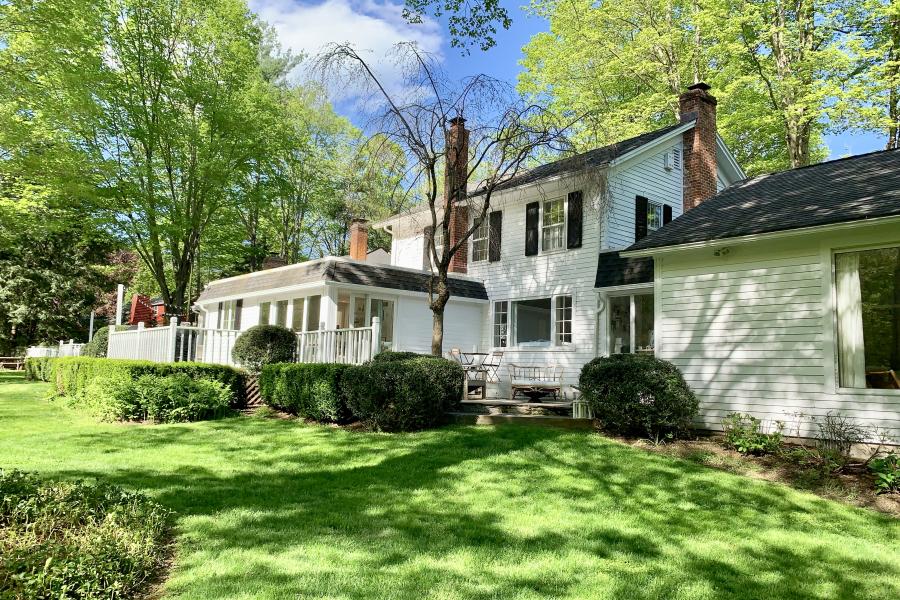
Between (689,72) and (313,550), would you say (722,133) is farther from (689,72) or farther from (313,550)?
(313,550)

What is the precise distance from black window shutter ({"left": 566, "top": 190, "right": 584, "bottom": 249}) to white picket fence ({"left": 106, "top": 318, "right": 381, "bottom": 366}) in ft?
19.3

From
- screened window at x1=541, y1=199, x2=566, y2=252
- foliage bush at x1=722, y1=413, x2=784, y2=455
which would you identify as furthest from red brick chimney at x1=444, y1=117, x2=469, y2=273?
foliage bush at x1=722, y1=413, x2=784, y2=455

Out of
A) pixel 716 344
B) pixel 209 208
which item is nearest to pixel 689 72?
pixel 716 344

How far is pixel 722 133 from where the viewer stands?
22.8m

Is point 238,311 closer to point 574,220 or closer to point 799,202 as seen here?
point 574,220

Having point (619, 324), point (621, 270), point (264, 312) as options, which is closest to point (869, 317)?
point (621, 270)

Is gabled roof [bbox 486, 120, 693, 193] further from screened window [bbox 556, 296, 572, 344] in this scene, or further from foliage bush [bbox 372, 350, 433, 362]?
foliage bush [bbox 372, 350, 433, 362]

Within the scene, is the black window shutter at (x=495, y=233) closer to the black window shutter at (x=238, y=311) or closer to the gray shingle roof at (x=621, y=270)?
the gray shingle roof at (x=621, y=270)

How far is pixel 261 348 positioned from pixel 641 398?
8983 millimetres

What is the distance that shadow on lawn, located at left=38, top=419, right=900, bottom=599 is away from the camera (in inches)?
163

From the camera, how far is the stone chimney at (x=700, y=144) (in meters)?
15.5

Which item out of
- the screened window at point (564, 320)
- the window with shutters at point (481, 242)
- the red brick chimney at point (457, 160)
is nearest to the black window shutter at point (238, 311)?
the window with shutters at point (481, 242)

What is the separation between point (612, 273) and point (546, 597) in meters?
10.6

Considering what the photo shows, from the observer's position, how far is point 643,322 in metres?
13.3
